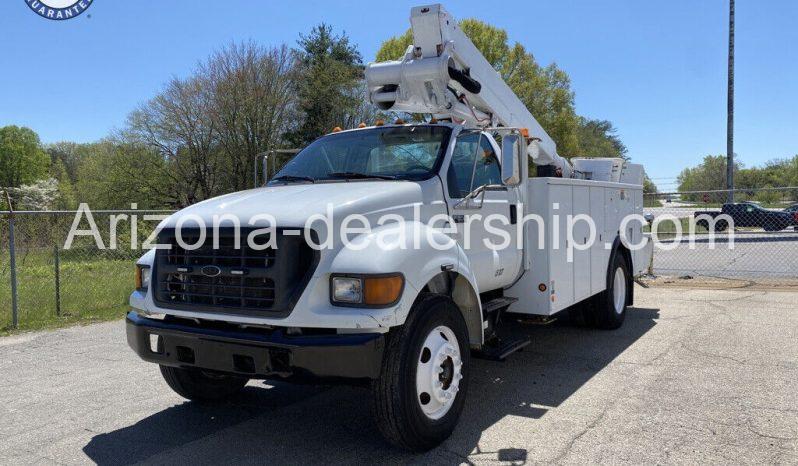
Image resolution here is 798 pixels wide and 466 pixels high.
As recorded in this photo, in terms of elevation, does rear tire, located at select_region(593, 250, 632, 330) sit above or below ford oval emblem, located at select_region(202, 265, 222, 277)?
below

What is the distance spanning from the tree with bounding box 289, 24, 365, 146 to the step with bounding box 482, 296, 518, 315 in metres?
25.7

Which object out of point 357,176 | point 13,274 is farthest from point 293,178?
point 13,274

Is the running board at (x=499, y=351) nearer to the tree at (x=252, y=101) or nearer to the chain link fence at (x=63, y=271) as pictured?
the chain link fence at (x=63, y=271)

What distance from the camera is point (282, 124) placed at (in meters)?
32.3

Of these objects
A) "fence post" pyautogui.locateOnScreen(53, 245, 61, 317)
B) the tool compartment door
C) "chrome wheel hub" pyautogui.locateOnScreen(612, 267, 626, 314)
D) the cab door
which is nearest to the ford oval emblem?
the cab door

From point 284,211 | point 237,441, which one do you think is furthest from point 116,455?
point 284,211

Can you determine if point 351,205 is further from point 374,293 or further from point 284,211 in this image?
point 374,293

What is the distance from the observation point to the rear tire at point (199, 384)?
182 inches

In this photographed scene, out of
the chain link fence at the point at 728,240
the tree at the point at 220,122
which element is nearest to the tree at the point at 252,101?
the tree at the point at 220,122

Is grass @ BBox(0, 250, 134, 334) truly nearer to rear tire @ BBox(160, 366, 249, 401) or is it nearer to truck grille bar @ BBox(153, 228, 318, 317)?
rear tire @ BBox(160, 366, 249, 401)

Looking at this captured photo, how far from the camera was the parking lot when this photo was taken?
385cm

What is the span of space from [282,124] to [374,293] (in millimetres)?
30177

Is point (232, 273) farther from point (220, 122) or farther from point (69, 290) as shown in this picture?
point (220, 122)

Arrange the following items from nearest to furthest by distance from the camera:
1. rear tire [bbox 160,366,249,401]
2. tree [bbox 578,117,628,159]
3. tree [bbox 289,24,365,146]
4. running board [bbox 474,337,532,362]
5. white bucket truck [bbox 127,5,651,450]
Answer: white bucket truck [bbox 127,5,651,450]
rear tire [bbox 160,366,249,401]
running board [bbox 474,337,532,362]
tree [bbox 289,24,365,146]
tree [bbox 578,117,628,159]
